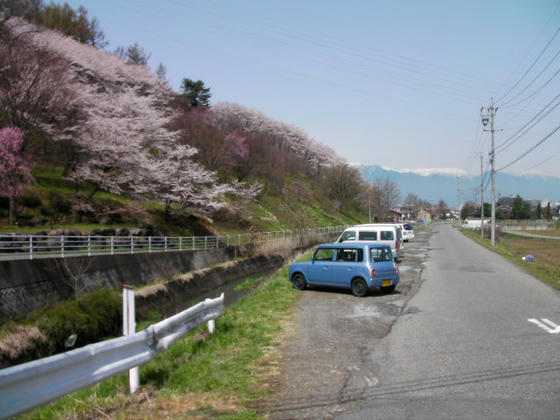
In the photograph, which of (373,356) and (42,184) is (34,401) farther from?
(42,184)

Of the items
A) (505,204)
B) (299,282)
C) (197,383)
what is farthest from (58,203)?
(505,204)

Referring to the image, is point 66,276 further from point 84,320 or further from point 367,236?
point 367,236

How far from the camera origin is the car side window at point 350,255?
567 inches

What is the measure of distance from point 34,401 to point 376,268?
429 inches

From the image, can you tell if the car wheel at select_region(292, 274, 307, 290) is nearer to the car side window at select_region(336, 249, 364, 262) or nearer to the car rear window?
the car side window at select_region(336, 249, 364, 262)

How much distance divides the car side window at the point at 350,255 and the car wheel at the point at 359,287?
64cm

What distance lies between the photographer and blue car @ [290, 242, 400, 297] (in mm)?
14008

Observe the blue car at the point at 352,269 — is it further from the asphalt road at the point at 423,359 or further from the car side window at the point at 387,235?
the car side window at the point at 387,235

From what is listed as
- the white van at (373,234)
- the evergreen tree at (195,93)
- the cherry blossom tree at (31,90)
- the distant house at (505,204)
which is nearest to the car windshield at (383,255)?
the white van at (373,234)

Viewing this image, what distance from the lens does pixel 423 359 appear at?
24.0 ft

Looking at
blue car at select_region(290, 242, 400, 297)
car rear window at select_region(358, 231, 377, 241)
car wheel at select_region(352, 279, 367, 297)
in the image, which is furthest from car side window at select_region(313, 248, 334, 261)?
car rear window at select_region(358, 231, 377, 241)

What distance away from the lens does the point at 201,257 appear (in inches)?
1160

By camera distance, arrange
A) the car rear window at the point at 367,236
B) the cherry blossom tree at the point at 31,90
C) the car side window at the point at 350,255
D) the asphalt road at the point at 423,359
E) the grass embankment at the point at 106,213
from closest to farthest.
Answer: the asphalt road at the point at 423,359
the car side window at the point at 350,255
the cherry blossom tree at the point at 31,90
the car rear window at the point at 367,236
the grass embankment at the point at 106,213

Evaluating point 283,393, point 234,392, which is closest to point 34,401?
point 234,392
